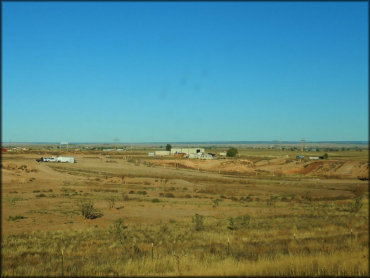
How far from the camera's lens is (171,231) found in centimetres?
2466

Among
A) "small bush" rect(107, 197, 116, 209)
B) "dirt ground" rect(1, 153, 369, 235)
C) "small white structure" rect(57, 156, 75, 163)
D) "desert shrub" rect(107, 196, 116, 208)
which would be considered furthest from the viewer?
"small white structure" rect(57, 156, 75, 163)

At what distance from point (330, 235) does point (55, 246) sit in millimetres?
14220

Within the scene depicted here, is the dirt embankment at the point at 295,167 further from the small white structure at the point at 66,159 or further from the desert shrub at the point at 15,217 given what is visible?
the desert shrub at the point at 15,217

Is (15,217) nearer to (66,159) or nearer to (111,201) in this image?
(111,201)

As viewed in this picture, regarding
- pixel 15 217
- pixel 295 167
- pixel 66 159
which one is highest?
pixel 66 159

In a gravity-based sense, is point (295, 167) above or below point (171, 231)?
below

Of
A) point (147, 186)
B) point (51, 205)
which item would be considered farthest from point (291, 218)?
point (147, 186)

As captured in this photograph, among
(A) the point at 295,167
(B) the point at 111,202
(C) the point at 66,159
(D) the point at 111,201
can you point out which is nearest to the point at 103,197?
(D) the point at 111,201

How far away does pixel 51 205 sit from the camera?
36.2 meters

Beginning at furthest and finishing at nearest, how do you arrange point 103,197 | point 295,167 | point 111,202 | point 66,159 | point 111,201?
point 295,167, point 66,159, point 103,197, point 111,201, point 111,202

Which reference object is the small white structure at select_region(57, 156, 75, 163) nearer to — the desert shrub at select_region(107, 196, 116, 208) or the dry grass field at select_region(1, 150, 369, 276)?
the dry grass field at select_region(1, 150, 369, 276)

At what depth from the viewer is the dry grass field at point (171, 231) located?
43.0ft

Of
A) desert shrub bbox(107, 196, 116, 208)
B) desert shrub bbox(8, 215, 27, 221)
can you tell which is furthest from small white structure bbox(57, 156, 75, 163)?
desert shrub bbox(8, 215, 27, 221)

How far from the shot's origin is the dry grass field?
516 inches
